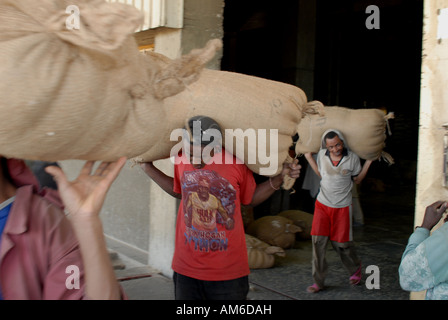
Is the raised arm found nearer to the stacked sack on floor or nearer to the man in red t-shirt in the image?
the stacked sack on floor

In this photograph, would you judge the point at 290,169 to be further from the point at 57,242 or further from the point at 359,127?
the point at 359,127

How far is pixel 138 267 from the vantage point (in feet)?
16.9

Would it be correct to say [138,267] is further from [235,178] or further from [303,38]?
[303,38]

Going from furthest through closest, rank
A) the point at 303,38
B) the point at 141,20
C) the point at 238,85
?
the point at 303,38 < the point at 238,85 < the point at 141,20

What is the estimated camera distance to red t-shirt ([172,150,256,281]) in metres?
2.74

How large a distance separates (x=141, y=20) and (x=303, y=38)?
7.79 metres

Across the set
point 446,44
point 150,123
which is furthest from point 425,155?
point 150,123

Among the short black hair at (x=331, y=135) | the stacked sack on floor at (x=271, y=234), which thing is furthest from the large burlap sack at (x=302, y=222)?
the short black hair at (x=331, y=135)

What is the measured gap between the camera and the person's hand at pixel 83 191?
1.32 meters

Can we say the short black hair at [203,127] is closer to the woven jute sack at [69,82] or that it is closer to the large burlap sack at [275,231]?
the woven jute sack at [69,82]

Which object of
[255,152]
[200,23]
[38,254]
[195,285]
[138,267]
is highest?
[200,23]

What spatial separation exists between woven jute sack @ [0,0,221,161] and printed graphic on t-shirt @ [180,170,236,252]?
1.34 metres

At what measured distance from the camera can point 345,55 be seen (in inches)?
485

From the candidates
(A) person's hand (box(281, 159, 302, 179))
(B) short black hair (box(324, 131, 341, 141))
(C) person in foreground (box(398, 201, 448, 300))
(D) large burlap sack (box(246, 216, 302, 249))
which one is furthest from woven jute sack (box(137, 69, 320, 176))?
(D) large burlap sack (box(246, 216, 302, 249))
